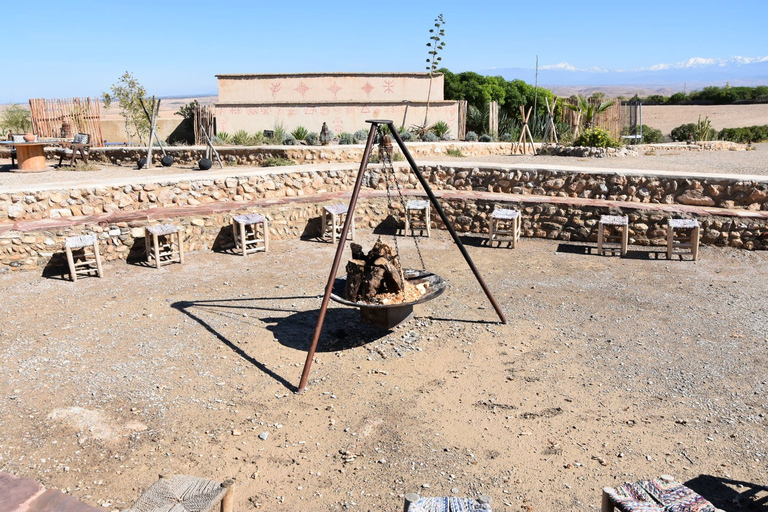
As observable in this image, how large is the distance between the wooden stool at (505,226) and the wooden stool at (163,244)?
5.73 metres

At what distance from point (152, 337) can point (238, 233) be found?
14.7ft

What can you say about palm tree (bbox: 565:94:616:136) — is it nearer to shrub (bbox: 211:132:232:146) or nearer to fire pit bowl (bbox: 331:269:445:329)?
shrub (bbox: 211:132:232:146)

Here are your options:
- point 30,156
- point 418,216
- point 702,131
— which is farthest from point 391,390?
point 702,131

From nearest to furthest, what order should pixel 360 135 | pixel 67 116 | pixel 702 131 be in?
pixel 67 116, pixel 360 135, pixel 702 131

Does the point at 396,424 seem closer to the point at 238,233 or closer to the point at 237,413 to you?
the point at 237,413

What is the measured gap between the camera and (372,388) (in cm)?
648

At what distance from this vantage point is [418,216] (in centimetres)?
1330

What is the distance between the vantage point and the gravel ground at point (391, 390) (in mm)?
4984

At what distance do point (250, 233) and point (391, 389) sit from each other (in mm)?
6556

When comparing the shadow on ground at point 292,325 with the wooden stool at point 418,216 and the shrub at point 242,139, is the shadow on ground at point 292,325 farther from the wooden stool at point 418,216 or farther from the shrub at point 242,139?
the shrub at point 242,139

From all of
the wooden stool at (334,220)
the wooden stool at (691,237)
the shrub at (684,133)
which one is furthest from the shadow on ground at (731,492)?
the shrub at (684,133)

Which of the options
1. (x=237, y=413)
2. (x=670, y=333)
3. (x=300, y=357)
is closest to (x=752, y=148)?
(x=670, y=333)

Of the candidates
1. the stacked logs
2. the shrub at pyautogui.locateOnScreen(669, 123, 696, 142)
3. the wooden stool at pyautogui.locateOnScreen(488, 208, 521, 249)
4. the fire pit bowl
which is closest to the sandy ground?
the fire pit bowl

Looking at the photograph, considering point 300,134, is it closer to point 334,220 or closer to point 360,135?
point 360,135
